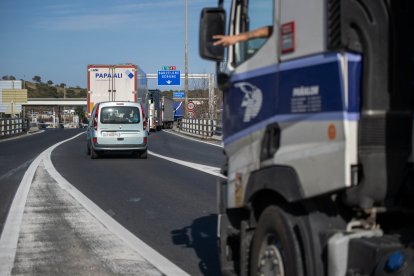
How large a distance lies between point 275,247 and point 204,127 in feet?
106

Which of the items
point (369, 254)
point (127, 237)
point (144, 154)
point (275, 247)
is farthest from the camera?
point (144, 154)

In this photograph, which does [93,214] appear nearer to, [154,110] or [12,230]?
[12,230]

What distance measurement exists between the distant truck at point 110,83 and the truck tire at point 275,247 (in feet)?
81.3

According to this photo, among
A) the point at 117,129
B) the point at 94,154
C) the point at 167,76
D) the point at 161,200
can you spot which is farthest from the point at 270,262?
the point at 167,76

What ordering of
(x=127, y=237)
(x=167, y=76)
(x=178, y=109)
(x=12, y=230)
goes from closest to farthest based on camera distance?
(x=127, y=237), (x=12, y=230), (x=167, y=76), (x=178, y=109)

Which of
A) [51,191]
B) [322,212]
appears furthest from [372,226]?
[51,191]

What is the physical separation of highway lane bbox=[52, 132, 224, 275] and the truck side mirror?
2.54m

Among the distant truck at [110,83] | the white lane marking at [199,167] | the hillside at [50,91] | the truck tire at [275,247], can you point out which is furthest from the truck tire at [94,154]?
the hillside at [50,91]

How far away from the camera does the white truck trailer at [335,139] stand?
3467 mm

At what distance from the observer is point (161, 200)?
11141mm

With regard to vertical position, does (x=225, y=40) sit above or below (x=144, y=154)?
above

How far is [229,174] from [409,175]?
1822 millimetres

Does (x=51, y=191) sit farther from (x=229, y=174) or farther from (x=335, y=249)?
(x=335, y=249)

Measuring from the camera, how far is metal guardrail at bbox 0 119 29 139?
38375mm
